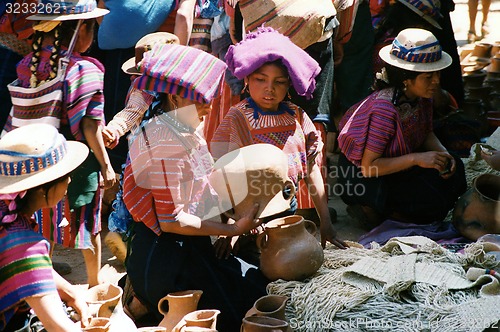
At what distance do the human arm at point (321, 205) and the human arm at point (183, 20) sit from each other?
1464 mm

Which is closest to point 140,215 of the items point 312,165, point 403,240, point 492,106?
point 312,165

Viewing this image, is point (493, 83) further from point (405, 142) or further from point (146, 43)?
point (146, 43)

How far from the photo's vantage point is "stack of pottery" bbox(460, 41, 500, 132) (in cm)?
653

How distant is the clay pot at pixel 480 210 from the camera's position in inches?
175

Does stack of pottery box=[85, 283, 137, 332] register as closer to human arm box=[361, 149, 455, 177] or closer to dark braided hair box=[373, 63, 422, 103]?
human arm box=[361, 149, 455, 177]

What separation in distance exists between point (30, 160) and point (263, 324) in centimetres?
120

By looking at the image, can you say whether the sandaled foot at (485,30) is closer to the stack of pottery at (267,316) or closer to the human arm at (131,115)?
the human arm at (131,115)

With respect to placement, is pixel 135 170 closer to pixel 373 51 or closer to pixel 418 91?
pixel 418 91

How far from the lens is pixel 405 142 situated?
4809 mm

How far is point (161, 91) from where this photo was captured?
11.3 feet

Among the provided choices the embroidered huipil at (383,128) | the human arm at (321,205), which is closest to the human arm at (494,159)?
the embroidered huipil at (383,128)

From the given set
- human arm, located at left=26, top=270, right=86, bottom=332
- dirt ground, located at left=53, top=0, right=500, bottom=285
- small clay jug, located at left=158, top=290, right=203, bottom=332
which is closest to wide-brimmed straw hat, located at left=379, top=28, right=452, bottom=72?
dirt ground, located at left=53, top=0, right=500, bottom=285

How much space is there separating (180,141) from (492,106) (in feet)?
14.0

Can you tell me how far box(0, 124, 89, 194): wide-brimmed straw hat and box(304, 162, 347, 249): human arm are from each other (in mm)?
1726
